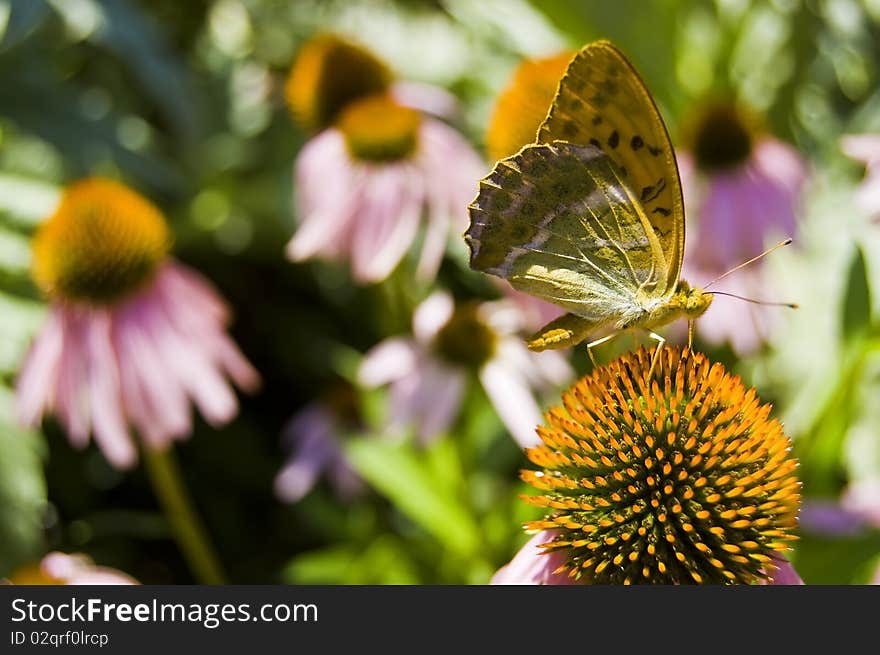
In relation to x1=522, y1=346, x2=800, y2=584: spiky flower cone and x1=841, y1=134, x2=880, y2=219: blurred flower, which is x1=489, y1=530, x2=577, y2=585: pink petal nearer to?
x1=522, y1=346, x2=800, y2=584: spiky flower cone

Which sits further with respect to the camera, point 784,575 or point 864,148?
point 864,148

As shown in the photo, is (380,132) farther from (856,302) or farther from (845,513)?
(845,513)

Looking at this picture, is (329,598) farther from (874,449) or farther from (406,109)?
(874,449)

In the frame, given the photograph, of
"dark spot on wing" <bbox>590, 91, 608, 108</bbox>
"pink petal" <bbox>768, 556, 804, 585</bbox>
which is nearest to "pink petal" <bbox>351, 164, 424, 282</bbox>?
"dark spot on wing" <bbox>590, 91, 608, 108</bbox>

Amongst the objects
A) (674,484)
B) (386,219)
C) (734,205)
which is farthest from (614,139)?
(734,205)

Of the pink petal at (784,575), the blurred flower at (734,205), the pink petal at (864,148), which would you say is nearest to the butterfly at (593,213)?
the pink petal at (784,575)

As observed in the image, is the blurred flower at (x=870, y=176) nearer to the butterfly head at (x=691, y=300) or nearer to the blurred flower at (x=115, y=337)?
the butterfly head at (x=691, y=300)

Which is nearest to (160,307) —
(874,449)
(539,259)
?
(539,259)
